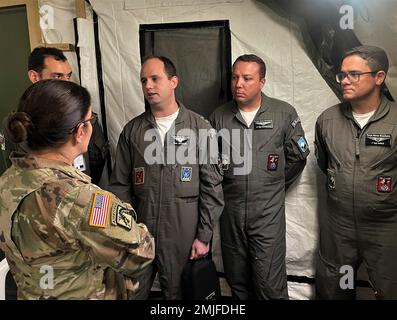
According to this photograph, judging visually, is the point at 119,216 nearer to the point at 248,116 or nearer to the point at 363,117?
the point at 248,116

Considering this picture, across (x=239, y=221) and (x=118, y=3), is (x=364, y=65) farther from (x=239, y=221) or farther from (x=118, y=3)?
(x=118, y=3)

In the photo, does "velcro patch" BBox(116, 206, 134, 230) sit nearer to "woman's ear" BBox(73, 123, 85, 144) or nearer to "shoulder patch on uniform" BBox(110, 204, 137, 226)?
"shoulder patch on uniform" BBox(110, 204, 137, 226)

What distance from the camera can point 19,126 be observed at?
85cm

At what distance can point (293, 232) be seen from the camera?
6.56 feet

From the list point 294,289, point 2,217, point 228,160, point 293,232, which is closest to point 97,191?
point 2,217

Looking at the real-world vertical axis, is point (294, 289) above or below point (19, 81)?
below

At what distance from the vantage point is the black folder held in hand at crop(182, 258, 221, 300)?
1621 mm

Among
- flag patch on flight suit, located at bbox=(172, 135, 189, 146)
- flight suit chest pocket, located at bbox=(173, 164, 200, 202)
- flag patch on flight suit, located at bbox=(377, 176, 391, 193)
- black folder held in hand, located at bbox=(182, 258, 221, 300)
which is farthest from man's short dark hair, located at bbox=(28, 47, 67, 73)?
flag patch on flight suit, located at bbox=(377, 176, 391, 193)

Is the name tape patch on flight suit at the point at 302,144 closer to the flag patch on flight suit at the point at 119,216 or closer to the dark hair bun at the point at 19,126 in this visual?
the flag patch on flight suit at the point at 119,216

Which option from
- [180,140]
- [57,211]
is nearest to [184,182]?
[180,140]

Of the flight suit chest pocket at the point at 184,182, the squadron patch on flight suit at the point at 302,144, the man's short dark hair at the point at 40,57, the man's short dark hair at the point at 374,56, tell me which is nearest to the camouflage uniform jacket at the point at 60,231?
the flight suit chest pocket at the point at 184,182

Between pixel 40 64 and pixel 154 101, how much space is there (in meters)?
0.57

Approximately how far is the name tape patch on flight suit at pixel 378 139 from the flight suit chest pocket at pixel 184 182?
76cm

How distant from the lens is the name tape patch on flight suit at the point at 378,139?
1544mm
